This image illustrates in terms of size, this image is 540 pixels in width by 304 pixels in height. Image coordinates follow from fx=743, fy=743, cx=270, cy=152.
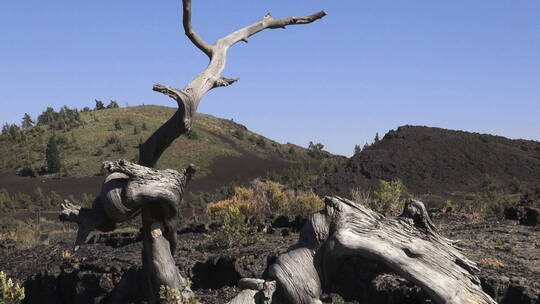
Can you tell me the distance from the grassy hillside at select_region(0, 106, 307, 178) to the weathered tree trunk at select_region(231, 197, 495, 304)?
46.8 metres

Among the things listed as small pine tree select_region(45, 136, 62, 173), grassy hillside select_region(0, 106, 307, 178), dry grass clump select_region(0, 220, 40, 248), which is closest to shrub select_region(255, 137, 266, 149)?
grassy hillside select_region(0, 106, 307, 178)

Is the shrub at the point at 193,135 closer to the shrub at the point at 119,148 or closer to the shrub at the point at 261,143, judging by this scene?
the shrub at the point at 119,148

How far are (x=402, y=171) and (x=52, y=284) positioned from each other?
29025mm

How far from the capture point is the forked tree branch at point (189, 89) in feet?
20.4

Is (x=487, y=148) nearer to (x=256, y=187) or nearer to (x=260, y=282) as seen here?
(x=256, y=187)

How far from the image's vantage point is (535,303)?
7.89 m

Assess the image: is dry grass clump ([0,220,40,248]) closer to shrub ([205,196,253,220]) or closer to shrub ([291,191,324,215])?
shrub ([205,196,253,220])

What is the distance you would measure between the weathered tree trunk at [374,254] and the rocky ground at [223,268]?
240cm

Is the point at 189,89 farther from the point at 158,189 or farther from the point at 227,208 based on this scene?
the point at 227,208

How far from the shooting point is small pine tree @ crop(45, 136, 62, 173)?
5184 centimetres

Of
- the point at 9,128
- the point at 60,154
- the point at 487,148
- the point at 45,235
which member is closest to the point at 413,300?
the point at 45,235

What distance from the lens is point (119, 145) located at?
56.3 meters

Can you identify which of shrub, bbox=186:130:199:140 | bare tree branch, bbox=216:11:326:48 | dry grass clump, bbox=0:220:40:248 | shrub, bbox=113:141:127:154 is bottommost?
dry grass clump, bbox=0:220:40:248

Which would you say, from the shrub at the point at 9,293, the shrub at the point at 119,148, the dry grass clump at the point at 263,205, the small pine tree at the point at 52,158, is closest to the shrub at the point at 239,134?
the shrub at the point at 119,148
